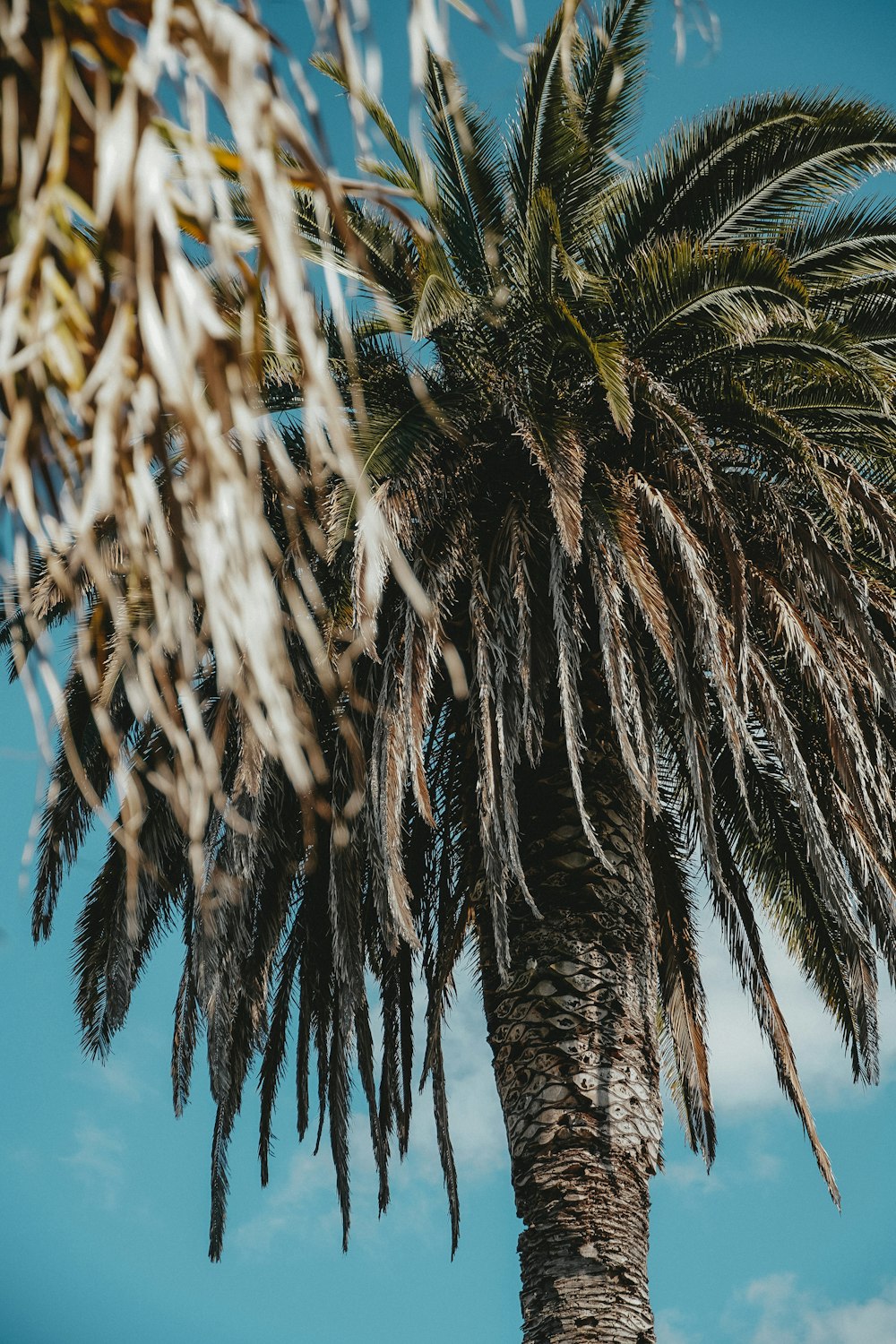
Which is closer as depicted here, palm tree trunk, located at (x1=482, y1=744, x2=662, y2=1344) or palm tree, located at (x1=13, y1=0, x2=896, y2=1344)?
palm tree trunk, located at (x1=482, y1=744, x2=662, y2=1344)

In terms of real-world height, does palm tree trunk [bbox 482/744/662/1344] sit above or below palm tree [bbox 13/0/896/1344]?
below

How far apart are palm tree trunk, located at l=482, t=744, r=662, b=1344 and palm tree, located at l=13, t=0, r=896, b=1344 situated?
19mm

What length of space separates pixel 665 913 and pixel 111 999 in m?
3.94

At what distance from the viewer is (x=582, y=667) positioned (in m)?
7.55

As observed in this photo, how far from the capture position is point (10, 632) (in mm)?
7348

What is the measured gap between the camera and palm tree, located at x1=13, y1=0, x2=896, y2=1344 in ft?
20.9

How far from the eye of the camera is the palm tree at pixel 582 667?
6.38 m

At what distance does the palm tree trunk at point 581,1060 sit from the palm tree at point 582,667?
0.02 metres

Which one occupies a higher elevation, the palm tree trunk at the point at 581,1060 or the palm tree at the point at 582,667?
the palm tree at the point at 582,667

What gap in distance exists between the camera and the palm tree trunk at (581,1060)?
590cm

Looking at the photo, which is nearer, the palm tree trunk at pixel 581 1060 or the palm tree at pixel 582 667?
the palm tree trunk at pixel 581 1060

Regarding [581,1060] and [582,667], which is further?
[582,667]

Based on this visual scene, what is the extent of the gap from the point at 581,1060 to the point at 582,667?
2382 millimetres

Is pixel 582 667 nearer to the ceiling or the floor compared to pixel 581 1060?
nearer to the ceiling
